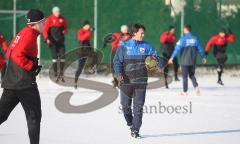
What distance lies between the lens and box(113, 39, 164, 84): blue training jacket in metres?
11.1

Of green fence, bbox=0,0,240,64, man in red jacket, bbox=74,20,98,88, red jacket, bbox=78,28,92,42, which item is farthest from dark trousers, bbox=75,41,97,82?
green fence, bbox=0,0,240,64

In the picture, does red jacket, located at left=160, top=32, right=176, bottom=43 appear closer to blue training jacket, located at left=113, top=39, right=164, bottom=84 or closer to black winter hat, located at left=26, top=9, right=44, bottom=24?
blue training jacket, located at left=113, top=39, right=164, bottom=84

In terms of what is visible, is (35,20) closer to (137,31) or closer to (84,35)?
(137,31)

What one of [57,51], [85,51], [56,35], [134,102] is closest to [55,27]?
[56,35]

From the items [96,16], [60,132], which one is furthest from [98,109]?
[96,16]

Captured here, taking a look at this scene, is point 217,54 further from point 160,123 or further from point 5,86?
point 5,86

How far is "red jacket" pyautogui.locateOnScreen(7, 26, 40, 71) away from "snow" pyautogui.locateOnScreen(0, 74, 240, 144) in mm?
1855

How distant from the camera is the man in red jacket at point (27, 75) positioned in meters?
8.74

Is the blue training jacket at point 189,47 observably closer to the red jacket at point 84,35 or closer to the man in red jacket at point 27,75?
the red jacket at point 84,35

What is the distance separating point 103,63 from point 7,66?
16.6 m

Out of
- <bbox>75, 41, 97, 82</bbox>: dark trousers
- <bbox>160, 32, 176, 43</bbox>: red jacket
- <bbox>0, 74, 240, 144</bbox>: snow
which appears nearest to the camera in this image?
<bbox>0, 74, 240, 144</bbox>: snow

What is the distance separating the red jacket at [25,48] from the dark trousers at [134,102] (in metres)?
2.63

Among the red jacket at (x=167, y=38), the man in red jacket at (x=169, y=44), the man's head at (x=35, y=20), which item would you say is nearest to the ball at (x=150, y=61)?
the man's head at (x=35, y=20)

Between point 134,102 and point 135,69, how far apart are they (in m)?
0.50
